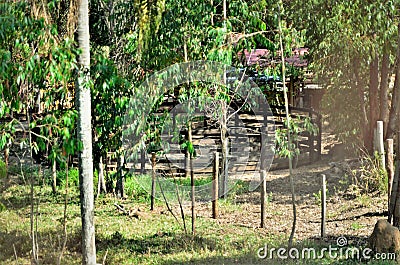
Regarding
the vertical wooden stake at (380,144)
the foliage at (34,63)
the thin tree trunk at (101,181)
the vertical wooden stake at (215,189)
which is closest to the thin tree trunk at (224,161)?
the vertical wooden stake at (215,189)

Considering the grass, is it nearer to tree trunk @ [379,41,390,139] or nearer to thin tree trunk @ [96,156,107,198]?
thin tree trunk @ [96,156,107,198]

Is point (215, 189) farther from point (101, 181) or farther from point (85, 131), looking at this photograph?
point (85, 131)

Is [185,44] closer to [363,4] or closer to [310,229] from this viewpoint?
[310,229]

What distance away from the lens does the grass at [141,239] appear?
7.45m

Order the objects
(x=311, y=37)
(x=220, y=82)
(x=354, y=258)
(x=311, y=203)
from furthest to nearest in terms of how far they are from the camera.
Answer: (x=311, y=37) < (x=311, y=203) < (x=220, y=82) < (x=354, y=258)

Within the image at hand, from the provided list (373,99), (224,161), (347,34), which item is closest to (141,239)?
(224,161)

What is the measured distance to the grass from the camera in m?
7.45

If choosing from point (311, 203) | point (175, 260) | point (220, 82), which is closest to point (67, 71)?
point (175, 260)

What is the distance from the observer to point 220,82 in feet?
32.2

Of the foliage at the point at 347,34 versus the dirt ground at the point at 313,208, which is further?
the foliage at the point at 347,34

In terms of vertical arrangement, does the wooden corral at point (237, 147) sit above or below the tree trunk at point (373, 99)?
below

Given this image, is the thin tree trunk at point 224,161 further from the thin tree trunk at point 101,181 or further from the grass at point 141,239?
the thin tree trunk at point 101,181

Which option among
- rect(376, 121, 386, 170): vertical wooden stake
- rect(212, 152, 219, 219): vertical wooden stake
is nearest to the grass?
rect(212, 152, 219, 219): vertical wooden stake

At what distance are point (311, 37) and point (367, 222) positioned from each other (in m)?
4.83
